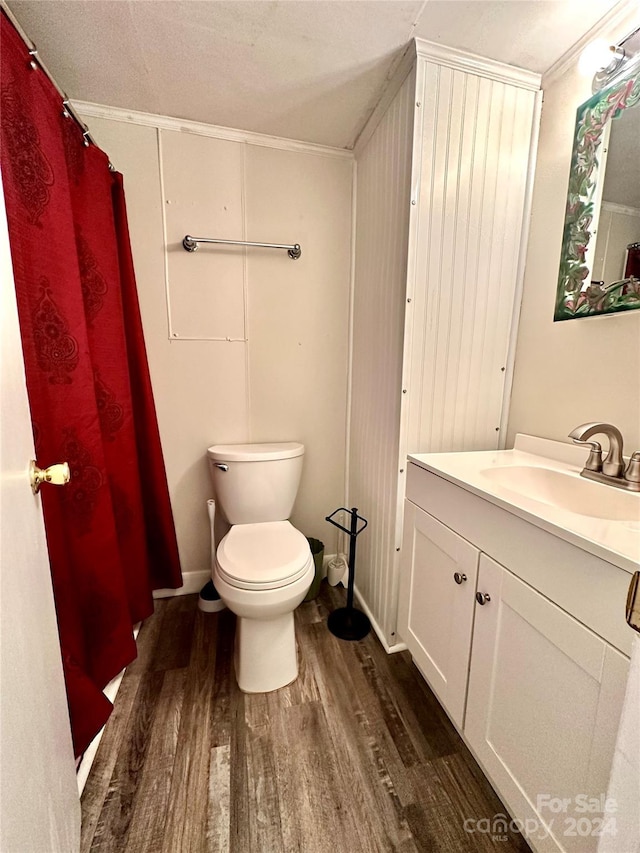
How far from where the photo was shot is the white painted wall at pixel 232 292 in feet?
4.87

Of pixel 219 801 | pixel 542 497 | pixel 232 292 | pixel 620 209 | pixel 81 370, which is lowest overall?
pixel 219 801

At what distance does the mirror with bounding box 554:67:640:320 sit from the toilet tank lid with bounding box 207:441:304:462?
3.71 feet

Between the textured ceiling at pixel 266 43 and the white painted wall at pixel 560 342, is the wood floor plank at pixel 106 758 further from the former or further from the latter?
the textured ceiling at pixel 266 43

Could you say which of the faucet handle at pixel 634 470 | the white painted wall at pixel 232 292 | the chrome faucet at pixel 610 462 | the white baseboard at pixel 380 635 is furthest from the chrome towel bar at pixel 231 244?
the white baseboard at pixel 380 635

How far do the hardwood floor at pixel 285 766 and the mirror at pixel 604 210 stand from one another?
140 centimetres

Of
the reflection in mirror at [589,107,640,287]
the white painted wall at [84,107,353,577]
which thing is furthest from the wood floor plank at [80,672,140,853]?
the reflection in mirror at [589,107,640,287]

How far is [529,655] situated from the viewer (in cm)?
75

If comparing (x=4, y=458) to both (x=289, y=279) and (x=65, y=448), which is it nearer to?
(x=65, y=448)

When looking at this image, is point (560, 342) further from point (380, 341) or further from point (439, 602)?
point (439, 602)

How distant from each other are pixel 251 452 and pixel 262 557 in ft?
1.51

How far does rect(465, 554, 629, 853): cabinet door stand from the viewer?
607mm

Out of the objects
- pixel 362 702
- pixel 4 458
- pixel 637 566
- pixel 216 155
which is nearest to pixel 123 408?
pixel 4 458

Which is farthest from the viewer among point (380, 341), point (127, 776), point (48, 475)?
point (380, 341)

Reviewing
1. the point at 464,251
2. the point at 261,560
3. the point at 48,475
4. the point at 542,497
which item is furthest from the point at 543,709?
the point at 464,251
